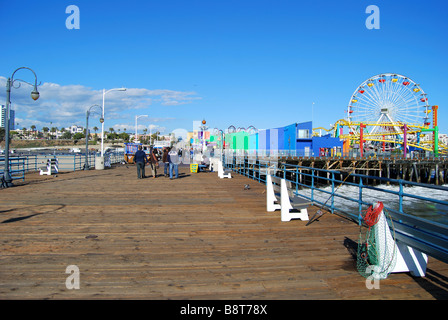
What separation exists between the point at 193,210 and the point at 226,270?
4409mm

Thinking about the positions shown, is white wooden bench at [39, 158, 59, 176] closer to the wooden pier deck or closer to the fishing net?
the wooden pier deck

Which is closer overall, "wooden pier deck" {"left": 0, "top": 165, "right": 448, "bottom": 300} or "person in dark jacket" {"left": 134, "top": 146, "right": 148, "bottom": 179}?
"wooden pier deck" {"left": 0, "top": 165, "right": 448, "bottom": 300}

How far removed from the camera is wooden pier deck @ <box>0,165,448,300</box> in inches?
143

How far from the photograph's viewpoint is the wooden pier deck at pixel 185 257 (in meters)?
3.64

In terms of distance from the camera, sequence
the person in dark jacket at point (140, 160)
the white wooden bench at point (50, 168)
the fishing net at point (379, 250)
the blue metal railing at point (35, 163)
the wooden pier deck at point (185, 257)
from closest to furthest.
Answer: the wooden pier deck at point (185, 257)
the fishing net at point (379, 250)
the blue metal railing at point (35, 163)
the person in dark jacket at point (140, 160)
the white wooden bench at point (50, 168)

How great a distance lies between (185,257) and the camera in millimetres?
4832

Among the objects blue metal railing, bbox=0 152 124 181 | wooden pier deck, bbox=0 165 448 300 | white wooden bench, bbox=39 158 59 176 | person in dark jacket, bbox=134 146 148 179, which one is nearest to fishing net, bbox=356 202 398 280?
wooden pier deck, bbox=0 165 448 300

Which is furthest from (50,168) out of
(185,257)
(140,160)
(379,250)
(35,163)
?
(379,250)

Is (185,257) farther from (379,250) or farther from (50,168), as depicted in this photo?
(50,168)

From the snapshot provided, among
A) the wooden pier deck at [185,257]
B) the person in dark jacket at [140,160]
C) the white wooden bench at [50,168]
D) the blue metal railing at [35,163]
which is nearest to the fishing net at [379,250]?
the wooden pier deck at [185,257]

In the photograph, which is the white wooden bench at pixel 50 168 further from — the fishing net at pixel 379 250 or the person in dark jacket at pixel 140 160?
the fishing net at pixel 379 250
